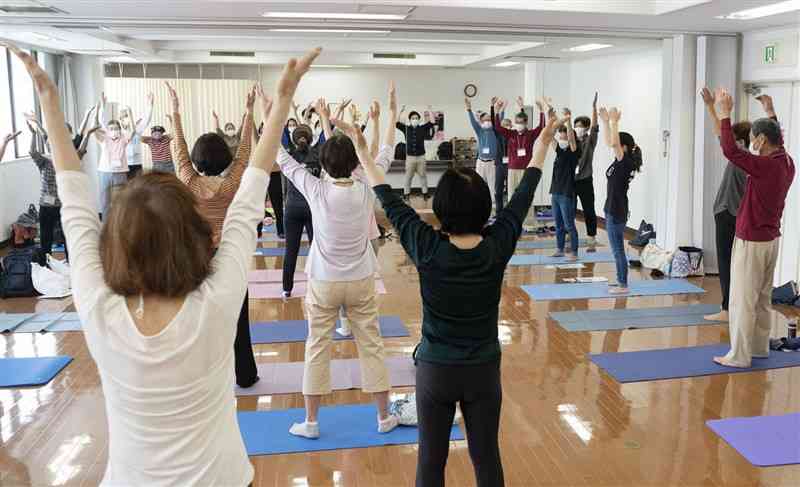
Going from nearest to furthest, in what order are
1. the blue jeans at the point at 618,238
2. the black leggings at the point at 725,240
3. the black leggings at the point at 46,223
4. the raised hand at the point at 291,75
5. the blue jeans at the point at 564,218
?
the raised hand at the point at 291,75, the black leggings at the point at 725,240, the blue jeans at the point at 618,238, the black leggings at the point at 46,223, the blue jeans at the point at 564,218

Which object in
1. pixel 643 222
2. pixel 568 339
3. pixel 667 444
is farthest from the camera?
pixel 643 222

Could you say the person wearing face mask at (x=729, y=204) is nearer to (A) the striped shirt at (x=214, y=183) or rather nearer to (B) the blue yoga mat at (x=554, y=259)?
(B) the blue yoga mat at (x=554, y=259)

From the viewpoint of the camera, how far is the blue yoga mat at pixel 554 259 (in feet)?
27.3

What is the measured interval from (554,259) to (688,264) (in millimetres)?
1530

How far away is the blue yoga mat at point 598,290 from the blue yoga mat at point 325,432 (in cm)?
316

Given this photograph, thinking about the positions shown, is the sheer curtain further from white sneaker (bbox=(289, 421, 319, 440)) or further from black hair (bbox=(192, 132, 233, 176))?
white sneaker (bbox=(289, 421, 319, 440))

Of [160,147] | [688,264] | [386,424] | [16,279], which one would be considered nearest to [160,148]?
[160,147]

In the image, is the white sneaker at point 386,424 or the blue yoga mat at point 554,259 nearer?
the white sneaker at point 386,424

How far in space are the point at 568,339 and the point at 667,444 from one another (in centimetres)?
183

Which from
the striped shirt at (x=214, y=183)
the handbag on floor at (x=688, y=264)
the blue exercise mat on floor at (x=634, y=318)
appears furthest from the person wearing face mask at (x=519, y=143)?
the striped shirt at (x=214, y=183)

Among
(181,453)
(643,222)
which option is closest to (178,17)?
(181,453)

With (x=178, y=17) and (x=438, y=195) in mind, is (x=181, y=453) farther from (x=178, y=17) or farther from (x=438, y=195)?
(x=178, y=17)

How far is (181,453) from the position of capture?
1440 millimetres

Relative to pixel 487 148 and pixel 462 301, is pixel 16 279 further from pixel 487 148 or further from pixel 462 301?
pixel 487 148
